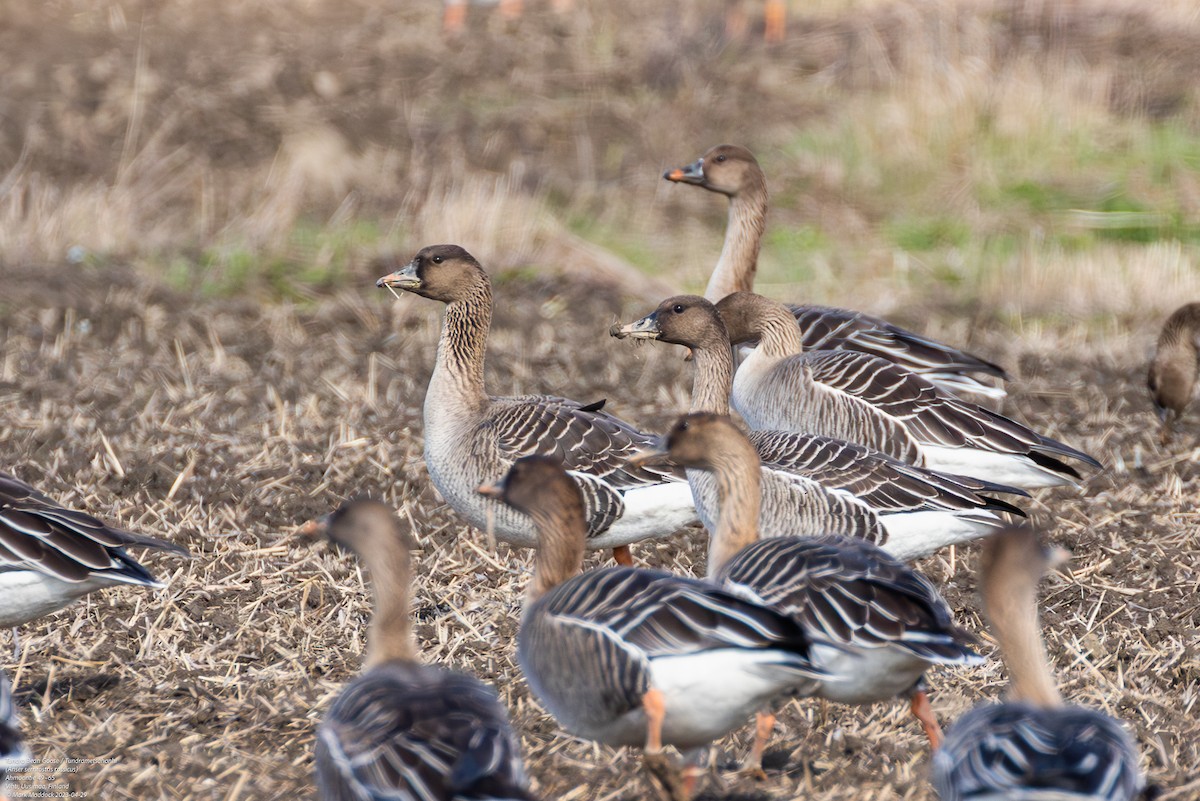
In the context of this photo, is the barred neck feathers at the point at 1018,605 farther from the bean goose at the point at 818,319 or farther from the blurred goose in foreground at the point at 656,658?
the bean goose at the point at 818,319

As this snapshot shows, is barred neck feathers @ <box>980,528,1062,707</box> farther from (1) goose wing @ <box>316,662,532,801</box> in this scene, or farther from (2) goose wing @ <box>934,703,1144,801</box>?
(1) goose wing @ <box>316,662,532,801</box>

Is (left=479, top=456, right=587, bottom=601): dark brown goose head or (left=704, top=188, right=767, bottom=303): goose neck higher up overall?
(left=479, top=456, right=587, bottom=601): dark brown goose head

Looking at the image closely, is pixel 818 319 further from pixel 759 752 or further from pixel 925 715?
pixel 759 752

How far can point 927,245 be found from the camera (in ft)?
54.2

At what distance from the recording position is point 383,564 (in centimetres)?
496

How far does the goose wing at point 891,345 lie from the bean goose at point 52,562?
4.84m

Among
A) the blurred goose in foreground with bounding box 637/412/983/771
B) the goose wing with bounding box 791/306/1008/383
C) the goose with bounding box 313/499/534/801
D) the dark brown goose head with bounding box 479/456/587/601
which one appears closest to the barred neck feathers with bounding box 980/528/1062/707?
the blurred goose in foreground with bounding box 637/412/983/771

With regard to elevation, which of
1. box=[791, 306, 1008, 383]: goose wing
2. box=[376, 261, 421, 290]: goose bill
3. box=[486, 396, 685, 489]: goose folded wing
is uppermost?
→ box=[376, 261, 421, 290]: goose bill

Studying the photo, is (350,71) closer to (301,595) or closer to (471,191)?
(471,191)

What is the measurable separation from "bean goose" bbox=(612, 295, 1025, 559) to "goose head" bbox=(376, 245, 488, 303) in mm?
1857

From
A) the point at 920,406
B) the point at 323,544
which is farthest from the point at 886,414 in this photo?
the point at 323,544

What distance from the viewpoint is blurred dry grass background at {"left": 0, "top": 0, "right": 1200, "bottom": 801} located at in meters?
6.23

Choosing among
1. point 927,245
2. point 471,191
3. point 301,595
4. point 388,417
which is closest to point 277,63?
point 471,191

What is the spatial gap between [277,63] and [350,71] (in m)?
0.91
